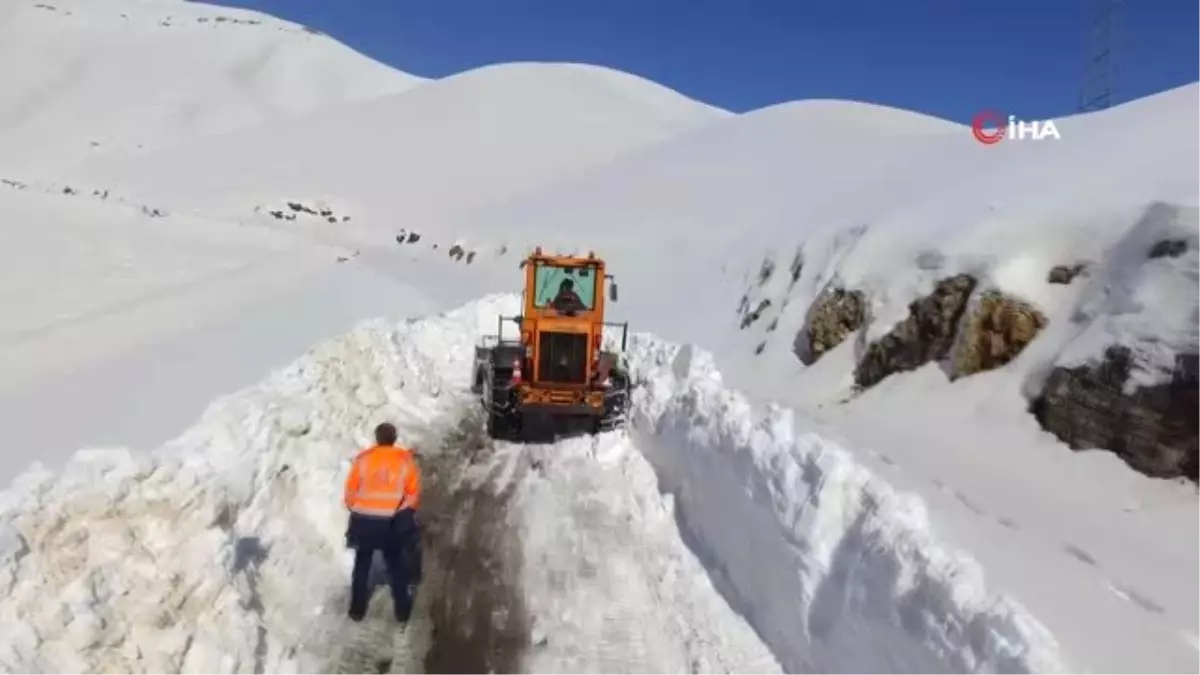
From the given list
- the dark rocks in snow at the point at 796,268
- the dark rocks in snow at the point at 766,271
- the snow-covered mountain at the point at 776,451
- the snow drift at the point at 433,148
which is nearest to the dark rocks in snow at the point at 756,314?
the snow-covered mountain at the point at 776,451

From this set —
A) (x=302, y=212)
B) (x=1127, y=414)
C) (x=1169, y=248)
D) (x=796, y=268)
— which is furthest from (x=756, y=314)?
(x=302, y=212)

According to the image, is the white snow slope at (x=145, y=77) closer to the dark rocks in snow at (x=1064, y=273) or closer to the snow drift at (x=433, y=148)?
the snow drift at (x=433, y=148)

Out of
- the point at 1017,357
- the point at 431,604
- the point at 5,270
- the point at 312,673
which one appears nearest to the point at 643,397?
the point at 1017,357

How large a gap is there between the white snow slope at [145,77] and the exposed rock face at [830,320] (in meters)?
80.6

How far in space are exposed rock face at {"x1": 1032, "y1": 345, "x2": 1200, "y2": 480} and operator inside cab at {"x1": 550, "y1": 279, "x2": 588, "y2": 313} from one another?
19.4 ft

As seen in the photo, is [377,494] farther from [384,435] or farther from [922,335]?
[922,335]

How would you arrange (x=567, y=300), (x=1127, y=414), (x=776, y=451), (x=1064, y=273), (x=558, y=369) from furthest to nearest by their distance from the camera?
(x=567, y=300)
(x=558, y=369)
(x=1064, y=273)
(x=1127, y=414)
(x=776, y=451)

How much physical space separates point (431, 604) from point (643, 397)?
5.80 meters

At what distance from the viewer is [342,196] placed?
64750mm

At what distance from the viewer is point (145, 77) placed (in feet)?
376

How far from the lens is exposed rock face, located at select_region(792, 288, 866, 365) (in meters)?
14.0

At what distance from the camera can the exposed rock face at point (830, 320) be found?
46.1 ft

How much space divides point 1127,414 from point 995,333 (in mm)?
2681

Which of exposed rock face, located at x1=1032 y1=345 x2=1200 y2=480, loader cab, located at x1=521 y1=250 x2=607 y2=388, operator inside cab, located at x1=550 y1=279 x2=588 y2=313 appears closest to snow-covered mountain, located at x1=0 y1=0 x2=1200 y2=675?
exposed rock face, located at x1=1032 y1=345 x2=1200 y2=480
